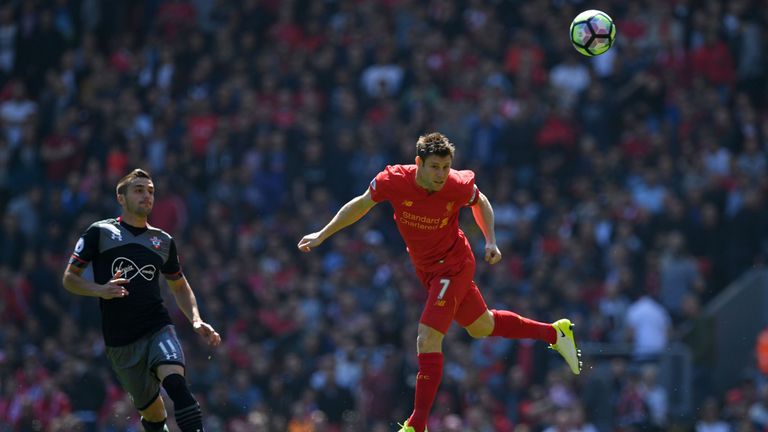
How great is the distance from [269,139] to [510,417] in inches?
270

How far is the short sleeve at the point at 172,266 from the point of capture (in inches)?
419

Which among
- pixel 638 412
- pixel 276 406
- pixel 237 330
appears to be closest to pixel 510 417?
pixel 638 412

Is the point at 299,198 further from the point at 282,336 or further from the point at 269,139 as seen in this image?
the point at 282,336

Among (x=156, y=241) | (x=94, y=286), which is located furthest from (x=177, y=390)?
(x=156, y=241)

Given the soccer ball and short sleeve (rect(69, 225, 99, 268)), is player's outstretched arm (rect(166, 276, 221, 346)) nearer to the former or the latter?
short sleeve (rect(69, 225, 99, 268))

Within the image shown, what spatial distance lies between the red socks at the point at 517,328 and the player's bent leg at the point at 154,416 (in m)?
2.92

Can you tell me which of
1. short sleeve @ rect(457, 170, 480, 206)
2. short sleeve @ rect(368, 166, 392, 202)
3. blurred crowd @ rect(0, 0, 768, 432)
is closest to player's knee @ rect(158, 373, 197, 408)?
short sleeve @ rect(368, 166, 392, 202)

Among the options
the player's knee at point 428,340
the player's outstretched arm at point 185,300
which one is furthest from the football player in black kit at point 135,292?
the player's knee at point 428,340

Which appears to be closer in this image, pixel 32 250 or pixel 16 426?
pixel 16 426

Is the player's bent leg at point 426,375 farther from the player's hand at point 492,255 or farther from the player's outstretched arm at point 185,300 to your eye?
the player's outstretched arm at point 185,300

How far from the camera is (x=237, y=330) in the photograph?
1889 cm

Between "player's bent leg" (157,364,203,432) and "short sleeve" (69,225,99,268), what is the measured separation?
1.04 metres

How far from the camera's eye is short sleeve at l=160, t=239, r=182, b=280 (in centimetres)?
1063

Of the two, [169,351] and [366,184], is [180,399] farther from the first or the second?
[366,184]
